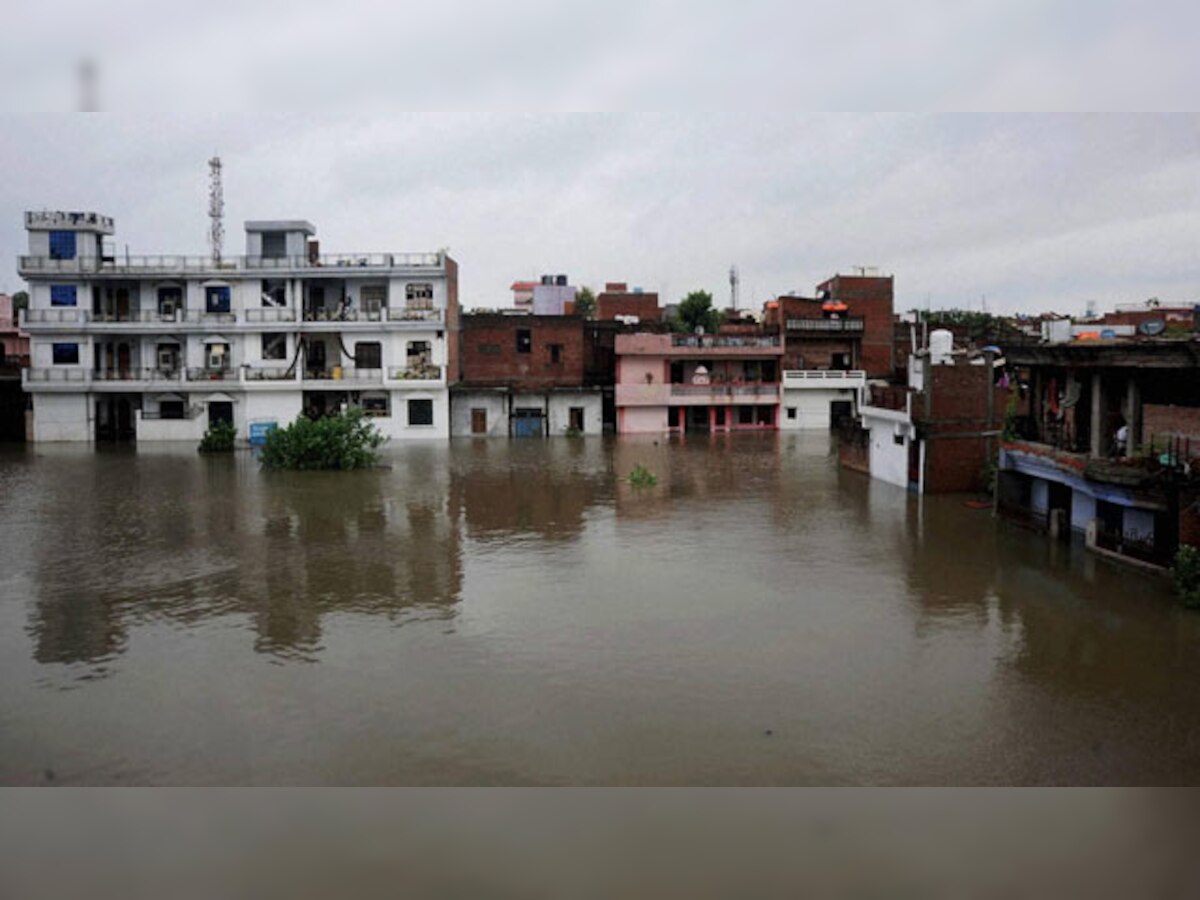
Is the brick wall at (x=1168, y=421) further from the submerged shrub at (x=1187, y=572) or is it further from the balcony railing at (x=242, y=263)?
the balcony railing at (x=242, y=263)

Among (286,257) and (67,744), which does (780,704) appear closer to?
(67,744)

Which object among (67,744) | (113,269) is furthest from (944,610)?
(113,269)

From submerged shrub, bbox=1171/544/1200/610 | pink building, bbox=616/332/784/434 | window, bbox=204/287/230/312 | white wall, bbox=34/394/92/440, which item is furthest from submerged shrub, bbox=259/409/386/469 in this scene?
submerged shrub, bbox=1171/544/1200/610

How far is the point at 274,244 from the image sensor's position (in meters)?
→ 33.4

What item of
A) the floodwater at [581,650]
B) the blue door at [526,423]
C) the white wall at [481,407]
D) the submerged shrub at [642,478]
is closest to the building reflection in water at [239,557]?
the floodwater at [581,650]

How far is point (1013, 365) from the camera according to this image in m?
18.1

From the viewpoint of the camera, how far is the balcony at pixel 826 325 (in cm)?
3781

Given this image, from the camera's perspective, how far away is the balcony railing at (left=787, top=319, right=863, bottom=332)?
37.8m

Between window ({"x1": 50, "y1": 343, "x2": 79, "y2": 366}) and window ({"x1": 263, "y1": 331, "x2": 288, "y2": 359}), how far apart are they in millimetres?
5848

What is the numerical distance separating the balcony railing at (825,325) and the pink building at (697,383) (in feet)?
4.29

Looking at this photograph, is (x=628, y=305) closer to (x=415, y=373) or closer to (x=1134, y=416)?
(x=415, y=373)

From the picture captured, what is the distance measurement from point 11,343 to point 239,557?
96.1 ft

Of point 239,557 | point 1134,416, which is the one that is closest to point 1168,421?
point 1134,416

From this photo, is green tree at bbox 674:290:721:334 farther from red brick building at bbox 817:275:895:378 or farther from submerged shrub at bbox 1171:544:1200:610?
submerged shrub at bbox 1171:544:1200:610
